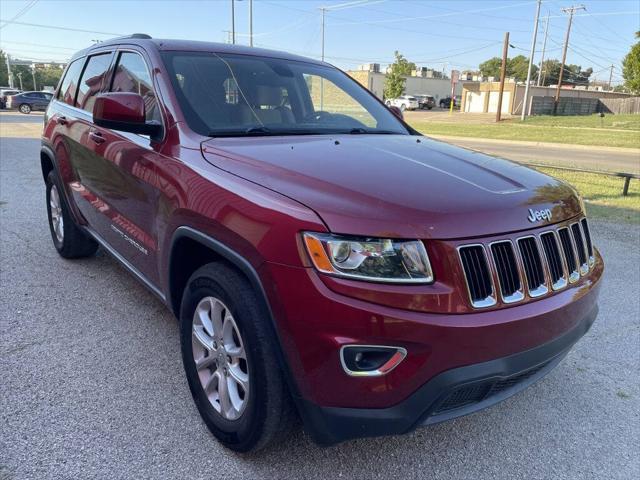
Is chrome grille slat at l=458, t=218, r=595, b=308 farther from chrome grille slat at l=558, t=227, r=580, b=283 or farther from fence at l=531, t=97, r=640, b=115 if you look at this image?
fence at l=531, t=97, r=640, b=115

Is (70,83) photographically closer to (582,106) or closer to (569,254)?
(569,254)

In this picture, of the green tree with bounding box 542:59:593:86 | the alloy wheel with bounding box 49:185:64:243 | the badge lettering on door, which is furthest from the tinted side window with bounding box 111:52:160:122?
the green tree with bounding box 542:59:593:86

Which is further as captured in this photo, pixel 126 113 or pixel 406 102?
pixel 406 102

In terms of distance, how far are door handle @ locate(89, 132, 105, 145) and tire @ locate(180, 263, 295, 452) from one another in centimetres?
160

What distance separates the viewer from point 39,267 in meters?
4.64

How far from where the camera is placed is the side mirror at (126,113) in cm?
270

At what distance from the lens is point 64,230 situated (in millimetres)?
4641

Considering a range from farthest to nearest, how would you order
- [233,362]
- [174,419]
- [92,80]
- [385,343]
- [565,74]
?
[565,74] < [92,80] < [174,419] < [233,362] < [385,343]

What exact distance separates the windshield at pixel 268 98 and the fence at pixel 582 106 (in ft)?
156

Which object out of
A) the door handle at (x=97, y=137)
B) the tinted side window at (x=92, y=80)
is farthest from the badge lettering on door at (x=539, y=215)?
the tinted side window at (x=92, y=80)

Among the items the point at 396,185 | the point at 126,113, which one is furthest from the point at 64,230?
the point at 396,185

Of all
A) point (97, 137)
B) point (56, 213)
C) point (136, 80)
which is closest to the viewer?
point (136, 80)

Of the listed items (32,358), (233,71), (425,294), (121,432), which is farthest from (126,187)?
(425,294)

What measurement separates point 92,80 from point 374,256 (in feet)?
10.6
